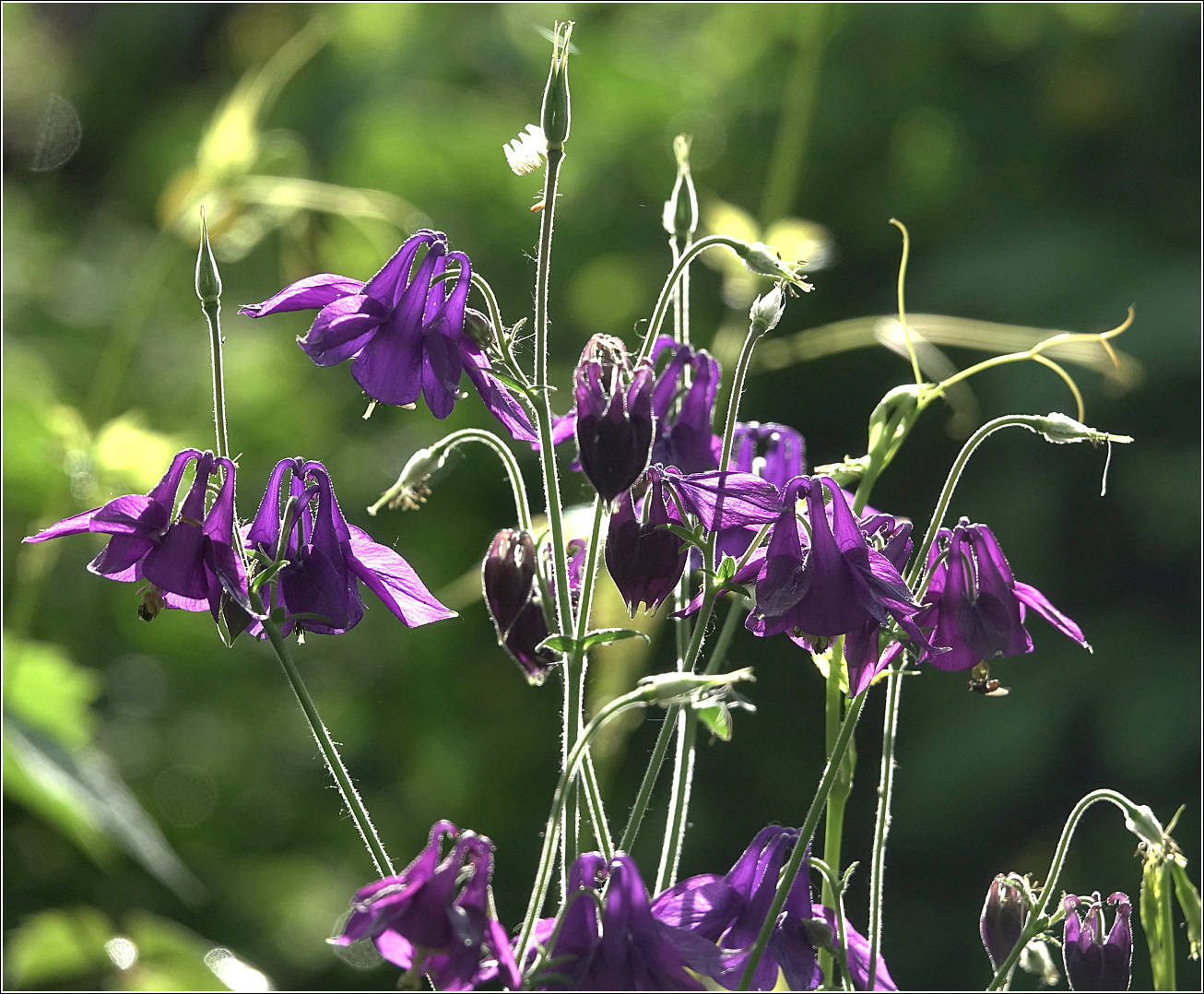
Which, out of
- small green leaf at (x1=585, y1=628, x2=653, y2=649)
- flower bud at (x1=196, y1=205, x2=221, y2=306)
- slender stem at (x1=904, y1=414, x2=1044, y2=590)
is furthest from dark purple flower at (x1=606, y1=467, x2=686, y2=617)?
flower bud at (x1=196, y1=205, x2=221, y2=306)

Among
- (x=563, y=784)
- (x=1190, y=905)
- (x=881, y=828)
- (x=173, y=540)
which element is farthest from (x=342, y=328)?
(x=1190, y=905)

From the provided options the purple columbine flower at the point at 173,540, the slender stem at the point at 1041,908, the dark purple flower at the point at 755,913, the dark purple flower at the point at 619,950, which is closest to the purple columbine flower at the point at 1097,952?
the slender stem at the point at 1041,908

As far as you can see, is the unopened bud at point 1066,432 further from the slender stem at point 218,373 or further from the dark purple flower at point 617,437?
the slender stem at point 218,373

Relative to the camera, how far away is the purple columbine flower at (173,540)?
624 millimetres

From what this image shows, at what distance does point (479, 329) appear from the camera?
69 centimetres

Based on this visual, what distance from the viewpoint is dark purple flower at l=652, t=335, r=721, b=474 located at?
0.78 meters

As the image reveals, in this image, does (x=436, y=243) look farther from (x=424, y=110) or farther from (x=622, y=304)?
(x=424, y=110)

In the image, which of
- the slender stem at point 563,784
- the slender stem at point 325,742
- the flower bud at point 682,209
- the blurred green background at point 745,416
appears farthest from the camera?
the blurred green background at point 745,416

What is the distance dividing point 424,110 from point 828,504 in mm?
2116

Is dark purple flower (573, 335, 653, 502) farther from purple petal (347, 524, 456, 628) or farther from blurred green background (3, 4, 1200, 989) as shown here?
blurred green background (3, 4, 1200, 989)

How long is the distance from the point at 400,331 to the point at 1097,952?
0.52m

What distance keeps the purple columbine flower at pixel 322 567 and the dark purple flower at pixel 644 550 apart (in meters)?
0.09

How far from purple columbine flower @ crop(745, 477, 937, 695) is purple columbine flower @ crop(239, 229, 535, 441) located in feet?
0.53

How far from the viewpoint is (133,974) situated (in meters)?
1.07
